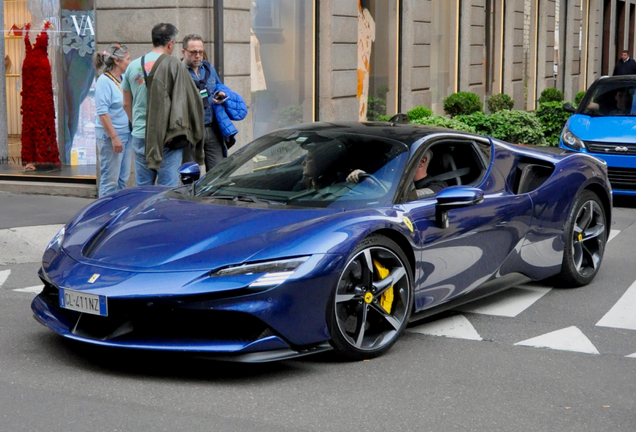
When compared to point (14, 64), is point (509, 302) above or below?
below

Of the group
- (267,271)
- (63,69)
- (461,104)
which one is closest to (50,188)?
(63,69)

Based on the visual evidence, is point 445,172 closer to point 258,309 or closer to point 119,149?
point 258,309

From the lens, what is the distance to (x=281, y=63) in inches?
575

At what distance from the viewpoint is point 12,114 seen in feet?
44.0

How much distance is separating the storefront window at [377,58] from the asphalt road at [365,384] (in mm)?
11156

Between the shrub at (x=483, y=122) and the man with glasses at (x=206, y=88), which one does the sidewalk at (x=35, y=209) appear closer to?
the man with glasses at (x=206, y=88)

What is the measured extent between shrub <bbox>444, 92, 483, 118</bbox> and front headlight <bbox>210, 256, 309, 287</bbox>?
15083 mm

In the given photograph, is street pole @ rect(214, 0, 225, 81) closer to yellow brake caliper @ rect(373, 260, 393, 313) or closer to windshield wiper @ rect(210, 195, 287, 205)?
windshield wiper @ rect(210, 195, 287, 205)

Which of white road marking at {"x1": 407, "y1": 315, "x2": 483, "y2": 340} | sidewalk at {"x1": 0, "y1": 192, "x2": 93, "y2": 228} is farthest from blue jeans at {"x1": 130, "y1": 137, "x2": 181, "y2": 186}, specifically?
white road marking at {"x1": 407, "y1": 315, "x2": 483, "y2": 340}

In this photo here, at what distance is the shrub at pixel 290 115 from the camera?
14.8 metres

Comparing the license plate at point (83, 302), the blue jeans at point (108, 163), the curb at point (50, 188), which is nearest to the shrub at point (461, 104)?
the curb at point (50, 188)

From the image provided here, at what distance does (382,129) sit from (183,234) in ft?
5.60

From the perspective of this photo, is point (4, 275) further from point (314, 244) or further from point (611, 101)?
point (611, 101)

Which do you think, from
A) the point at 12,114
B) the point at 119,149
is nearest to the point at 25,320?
the point at 119,149
